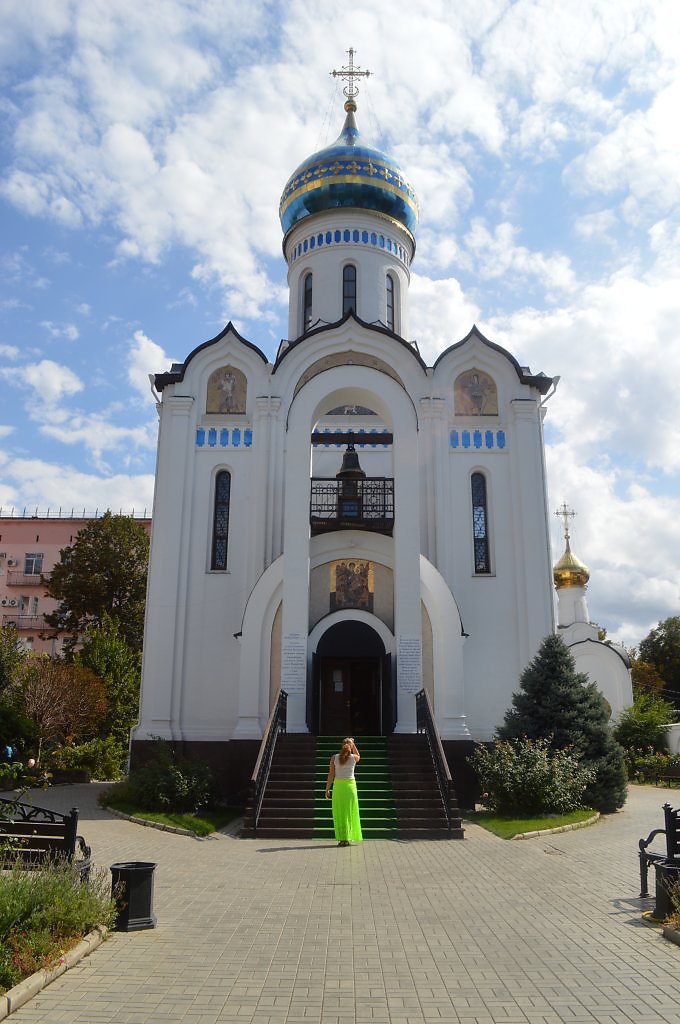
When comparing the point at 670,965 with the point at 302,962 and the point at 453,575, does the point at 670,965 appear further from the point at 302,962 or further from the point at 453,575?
the point at 453,575

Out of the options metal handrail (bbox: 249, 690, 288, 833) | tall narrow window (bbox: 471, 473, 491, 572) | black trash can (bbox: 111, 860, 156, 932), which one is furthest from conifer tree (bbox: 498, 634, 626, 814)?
black trash can (bbox: 111, 860, 156, 932)

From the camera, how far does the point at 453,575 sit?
16844mm

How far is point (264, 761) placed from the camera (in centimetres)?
1227

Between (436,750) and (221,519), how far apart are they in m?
7.25

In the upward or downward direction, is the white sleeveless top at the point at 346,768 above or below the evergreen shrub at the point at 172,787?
above

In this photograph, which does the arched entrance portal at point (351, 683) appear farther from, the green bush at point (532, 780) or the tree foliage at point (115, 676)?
the tree foliage at point (115, 676)

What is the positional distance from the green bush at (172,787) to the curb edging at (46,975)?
6.91 m

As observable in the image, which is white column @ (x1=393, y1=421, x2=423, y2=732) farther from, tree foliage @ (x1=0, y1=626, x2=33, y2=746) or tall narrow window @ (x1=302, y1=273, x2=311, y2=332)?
tree foliage @ (x1=0, y1=626, x2=33, y2=746)

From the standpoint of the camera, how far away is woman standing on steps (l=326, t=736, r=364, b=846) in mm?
10141

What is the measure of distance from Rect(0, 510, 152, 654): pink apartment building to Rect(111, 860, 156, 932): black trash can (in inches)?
1198

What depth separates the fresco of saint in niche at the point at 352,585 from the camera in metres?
16.1

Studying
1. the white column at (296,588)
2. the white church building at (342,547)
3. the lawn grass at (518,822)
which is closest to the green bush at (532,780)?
the lawn grass at (518,822)

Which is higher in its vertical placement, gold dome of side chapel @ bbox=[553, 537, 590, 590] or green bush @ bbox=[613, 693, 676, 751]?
gold dome of side chapel @ bbox=[553, 537, 590, 590]

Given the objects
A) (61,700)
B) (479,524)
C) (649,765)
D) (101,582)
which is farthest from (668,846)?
(101,582)
